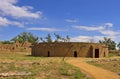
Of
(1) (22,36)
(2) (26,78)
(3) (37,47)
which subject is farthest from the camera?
(1) (22,36)

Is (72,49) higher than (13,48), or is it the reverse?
(13,48)

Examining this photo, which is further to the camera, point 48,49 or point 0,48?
point 0,48

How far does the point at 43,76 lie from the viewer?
684 inches

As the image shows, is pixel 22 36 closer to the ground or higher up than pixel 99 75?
higher up

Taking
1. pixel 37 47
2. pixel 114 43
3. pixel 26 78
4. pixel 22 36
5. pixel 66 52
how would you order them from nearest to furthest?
pixel 26 78
pixel 66 52
pixel 37 47
pixel 114 43
pixel 22 36

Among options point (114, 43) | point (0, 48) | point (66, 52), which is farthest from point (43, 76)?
point (114, 43)

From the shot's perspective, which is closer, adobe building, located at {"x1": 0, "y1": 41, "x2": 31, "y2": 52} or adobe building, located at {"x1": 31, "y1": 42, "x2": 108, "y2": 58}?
adobe building, located at {"x1": 31, "y1": 42, "x2": 108, "y2": 58}

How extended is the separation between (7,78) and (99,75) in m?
7.37

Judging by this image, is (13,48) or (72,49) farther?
(13,48)

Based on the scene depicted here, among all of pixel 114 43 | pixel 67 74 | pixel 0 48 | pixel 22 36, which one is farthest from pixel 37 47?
pixel 22 36

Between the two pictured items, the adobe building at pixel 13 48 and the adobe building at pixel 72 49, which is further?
the adobe building at pixel 13 48

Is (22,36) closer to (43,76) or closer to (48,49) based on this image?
(48,49)

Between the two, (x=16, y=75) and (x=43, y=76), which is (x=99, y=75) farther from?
(x=16, y=75)

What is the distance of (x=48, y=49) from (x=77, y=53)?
5.48 meters
